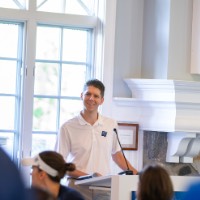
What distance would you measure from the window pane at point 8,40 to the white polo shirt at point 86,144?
93 centimetres

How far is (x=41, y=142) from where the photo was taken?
503cm

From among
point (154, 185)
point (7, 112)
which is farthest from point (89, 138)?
point (154, 185)

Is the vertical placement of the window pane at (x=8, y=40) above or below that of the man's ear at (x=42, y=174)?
above

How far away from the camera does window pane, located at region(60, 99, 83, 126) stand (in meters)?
5.11

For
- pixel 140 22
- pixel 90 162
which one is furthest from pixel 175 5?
pixel 90 162

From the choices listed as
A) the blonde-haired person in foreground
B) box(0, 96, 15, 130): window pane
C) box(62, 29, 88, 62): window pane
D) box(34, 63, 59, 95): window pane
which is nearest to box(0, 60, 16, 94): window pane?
box(0, 96, 15, 130): window pane

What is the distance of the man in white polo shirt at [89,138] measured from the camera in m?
4.24

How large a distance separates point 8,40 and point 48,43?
0.31m

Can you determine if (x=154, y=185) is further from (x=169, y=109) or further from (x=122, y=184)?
(x=169, y=109)

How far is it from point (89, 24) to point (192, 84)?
952mm

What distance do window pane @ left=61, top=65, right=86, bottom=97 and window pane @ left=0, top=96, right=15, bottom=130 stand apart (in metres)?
0.42

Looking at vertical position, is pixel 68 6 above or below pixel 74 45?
above

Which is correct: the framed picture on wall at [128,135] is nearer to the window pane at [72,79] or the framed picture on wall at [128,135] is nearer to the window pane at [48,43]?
the window pane at [72,79]

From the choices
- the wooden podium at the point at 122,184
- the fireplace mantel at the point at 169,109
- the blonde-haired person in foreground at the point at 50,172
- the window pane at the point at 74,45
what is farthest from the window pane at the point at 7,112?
the blonde-haired person in foreground at the point at 50,172
